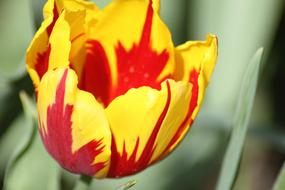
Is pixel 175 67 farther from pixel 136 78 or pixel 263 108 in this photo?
pixel 263 108

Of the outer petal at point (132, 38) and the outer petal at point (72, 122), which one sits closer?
the outer petal at point (72, 122)

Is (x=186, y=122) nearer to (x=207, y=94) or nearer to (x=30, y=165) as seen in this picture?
(x=30, y=165)

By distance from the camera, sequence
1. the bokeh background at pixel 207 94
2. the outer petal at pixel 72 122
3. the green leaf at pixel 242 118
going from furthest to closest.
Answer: the bokeh background at pixel 207 94
the green leaf at pixel 242 118
the outer petal at pixel 72 122

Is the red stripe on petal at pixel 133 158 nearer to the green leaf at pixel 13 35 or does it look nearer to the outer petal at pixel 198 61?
the outer petal at pixel 198 61

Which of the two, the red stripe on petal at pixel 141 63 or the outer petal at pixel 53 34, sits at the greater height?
the outer petal at pixel 53 34

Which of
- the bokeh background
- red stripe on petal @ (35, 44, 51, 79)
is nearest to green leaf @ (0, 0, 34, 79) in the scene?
the bokeh background

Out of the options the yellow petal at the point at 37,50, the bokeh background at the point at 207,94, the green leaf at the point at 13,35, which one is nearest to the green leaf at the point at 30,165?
the bokeh background at the point at 207,94

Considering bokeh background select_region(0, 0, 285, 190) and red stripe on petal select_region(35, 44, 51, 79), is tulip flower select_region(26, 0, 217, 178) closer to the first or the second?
red stripe on petal select_region(35, 44, 51, 79)

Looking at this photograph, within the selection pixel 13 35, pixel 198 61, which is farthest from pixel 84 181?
pixel 13 35

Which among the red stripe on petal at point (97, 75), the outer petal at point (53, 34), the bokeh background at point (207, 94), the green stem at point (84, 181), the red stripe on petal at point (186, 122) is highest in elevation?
the outer petal at point (53, 34)
